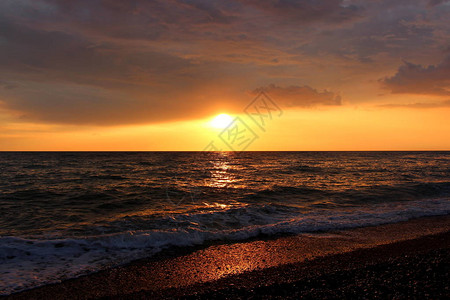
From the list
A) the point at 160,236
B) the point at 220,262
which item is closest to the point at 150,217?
the point at 160,236

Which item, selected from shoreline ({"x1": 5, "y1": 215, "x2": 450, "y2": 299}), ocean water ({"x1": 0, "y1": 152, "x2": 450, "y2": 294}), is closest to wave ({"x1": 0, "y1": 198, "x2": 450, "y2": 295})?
ocean water ({"x1": 0, "y1": 152, "x2": 450, "y2": 294})

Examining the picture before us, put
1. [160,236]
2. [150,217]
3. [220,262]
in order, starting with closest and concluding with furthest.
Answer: [220,262] < [160,236] < [150,217]

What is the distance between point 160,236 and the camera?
9.22 m

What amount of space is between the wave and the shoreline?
555mm

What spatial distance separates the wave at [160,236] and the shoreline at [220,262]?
0.56 meters

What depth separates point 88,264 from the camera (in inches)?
284

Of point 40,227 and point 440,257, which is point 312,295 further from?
point 40,227

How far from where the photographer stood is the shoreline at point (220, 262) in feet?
18.4

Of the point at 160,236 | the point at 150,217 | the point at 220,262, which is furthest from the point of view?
the point at 150,217

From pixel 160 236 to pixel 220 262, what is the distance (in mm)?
2965

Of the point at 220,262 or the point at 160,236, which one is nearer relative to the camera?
the point at 220,262

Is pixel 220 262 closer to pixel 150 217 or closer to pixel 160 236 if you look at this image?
pixel 160 236

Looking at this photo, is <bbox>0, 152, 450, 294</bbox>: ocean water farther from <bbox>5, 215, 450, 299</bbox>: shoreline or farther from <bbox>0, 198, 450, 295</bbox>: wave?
<bbox>5, 215, 450, 299</bbox>: shoreline

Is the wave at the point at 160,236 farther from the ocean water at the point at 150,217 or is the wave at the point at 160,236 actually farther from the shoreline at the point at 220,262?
the shoreline at the point at 220,262
